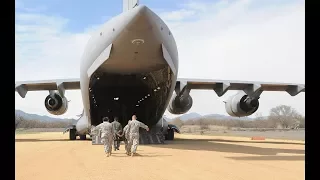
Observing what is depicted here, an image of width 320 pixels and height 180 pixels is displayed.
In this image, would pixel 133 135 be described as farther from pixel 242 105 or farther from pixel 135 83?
pixel 242 105

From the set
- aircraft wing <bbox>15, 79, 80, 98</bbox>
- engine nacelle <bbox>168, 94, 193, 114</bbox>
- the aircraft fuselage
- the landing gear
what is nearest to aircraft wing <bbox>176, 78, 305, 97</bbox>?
engine nacelle <bbox>168, 94, 193, 114</bbox>

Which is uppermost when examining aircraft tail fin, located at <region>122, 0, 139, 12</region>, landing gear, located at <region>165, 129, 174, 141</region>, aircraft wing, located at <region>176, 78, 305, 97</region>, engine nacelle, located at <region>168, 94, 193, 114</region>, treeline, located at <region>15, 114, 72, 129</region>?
aircraft tail fin, located at <region>122, 0, 139, 12</region>

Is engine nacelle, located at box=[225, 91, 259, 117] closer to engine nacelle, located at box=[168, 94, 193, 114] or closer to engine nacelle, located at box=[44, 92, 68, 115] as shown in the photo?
engine nacelle, located at box=[168, 94, 193, 114]

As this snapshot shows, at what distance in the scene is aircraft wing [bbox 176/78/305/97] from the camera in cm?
1694

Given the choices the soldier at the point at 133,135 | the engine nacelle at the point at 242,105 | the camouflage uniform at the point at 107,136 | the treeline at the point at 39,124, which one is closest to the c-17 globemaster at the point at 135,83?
the engine nacelle at the point at 242,105

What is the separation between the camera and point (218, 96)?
17516 millimetres

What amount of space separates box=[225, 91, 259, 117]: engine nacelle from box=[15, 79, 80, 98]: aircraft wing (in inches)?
316

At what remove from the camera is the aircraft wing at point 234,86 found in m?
16.9

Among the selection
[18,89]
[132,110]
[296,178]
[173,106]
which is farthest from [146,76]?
[296,178]

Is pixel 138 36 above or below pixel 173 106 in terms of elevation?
above

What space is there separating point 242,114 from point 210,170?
12.2 m

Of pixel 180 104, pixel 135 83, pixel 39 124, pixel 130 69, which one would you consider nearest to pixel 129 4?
pixel 130 69

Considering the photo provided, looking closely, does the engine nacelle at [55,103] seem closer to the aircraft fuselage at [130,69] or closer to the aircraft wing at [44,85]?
the aircraft wing at [44,85]
